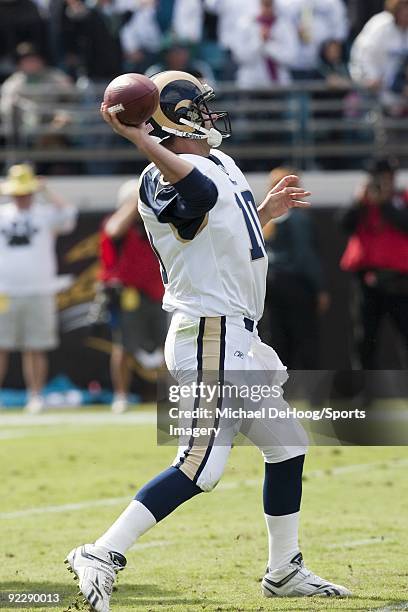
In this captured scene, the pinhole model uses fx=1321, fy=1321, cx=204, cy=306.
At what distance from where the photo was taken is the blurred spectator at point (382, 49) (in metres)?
14.4

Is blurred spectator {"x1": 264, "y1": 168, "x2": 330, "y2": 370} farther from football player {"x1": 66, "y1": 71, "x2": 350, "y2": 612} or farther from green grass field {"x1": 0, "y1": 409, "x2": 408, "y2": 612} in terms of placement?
football player {"x1": 66, "y1": 71, "x2": 350, "y2": 612}

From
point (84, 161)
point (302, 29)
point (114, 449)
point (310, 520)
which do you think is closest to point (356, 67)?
point (302, 29)

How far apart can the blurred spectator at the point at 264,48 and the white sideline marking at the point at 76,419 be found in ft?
13.8

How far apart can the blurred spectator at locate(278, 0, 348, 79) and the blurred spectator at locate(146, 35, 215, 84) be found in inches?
42.1

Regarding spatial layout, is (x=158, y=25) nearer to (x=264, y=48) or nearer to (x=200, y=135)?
(x=264, y=48)

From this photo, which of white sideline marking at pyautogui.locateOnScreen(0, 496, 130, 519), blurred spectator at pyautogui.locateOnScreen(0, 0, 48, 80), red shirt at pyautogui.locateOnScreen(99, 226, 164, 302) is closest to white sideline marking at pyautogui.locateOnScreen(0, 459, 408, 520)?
white sideline marking at pyautogui.locateOnScreen(0, 496, 130, 519)

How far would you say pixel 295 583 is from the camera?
Answer: 5590 millimetres

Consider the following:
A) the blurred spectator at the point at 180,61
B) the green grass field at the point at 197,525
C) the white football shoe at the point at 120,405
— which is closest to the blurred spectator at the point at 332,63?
the blurred spectator at the point at 180,61

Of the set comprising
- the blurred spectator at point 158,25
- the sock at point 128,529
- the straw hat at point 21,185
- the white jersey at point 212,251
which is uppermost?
the blurred spectator at point 158,25

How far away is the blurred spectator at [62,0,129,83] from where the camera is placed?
14.6 m

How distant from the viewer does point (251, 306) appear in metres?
5.47

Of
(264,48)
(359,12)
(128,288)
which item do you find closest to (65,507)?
(128,288)

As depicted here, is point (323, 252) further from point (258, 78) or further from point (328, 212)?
point (258, 78)

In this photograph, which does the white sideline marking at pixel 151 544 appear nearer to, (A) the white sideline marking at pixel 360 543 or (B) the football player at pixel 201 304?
(A) the white sideline marking at pixel 360 543
